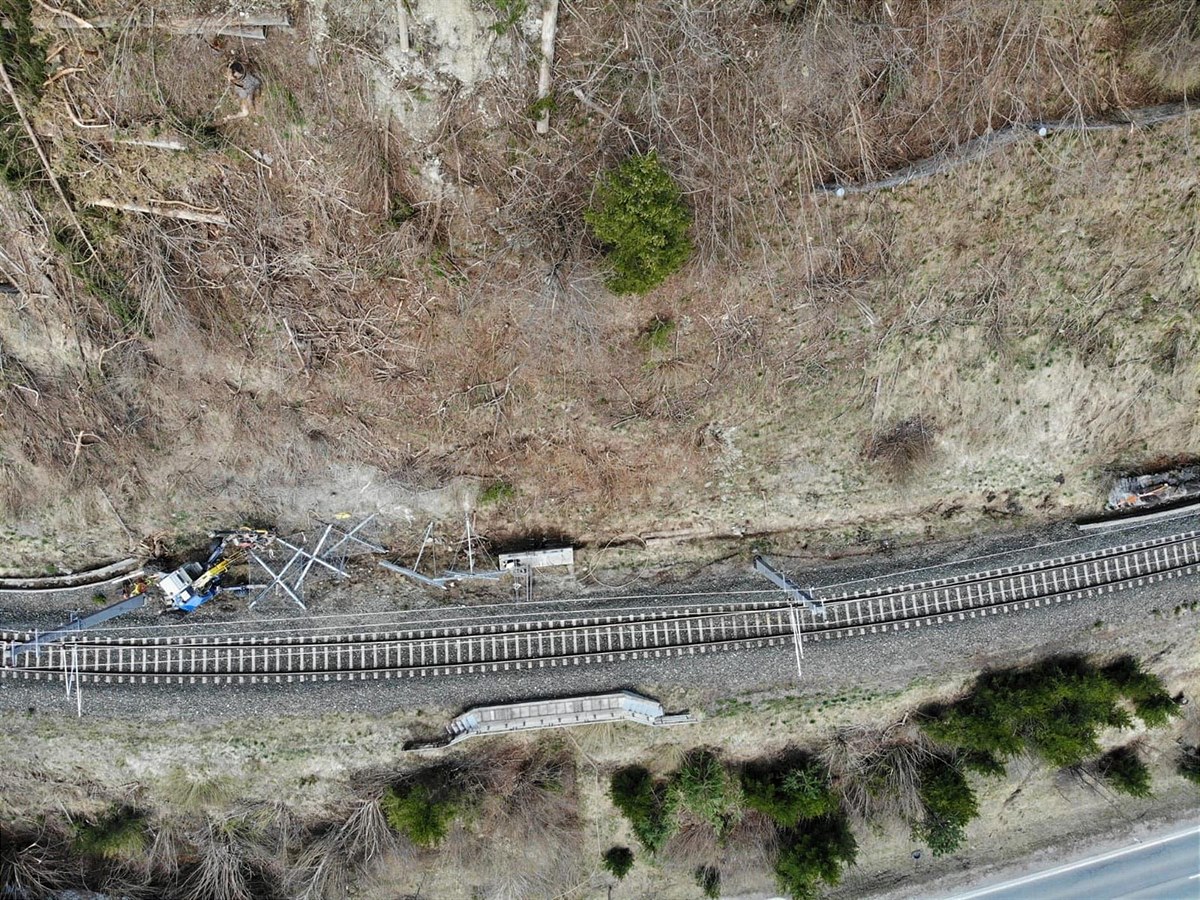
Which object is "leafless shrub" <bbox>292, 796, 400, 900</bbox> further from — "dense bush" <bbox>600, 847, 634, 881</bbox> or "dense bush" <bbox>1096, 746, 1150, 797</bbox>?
"dense bush" <bbox>1096, 746, 1150, 797</bbox>

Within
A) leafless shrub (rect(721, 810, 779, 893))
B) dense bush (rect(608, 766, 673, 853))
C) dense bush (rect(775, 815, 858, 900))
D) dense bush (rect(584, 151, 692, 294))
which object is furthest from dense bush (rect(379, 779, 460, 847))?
dense bush (rect(584, 151, 692, 294))

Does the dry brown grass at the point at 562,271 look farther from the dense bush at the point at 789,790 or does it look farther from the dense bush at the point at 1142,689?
the dense bush at the point at 789,790

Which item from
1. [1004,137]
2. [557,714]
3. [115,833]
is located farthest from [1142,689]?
[115,833]

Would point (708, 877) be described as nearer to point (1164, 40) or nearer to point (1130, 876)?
point (1130, 876)

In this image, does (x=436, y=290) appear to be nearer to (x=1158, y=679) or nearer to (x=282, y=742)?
(x=282, y=742)

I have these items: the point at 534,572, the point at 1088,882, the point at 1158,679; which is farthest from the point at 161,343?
the point at 1088,882

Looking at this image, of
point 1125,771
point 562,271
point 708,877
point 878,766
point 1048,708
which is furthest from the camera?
point 708,877

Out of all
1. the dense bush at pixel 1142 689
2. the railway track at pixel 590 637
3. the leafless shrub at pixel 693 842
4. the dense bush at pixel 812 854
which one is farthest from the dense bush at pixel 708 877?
the dense bush at pixel 1142 689
